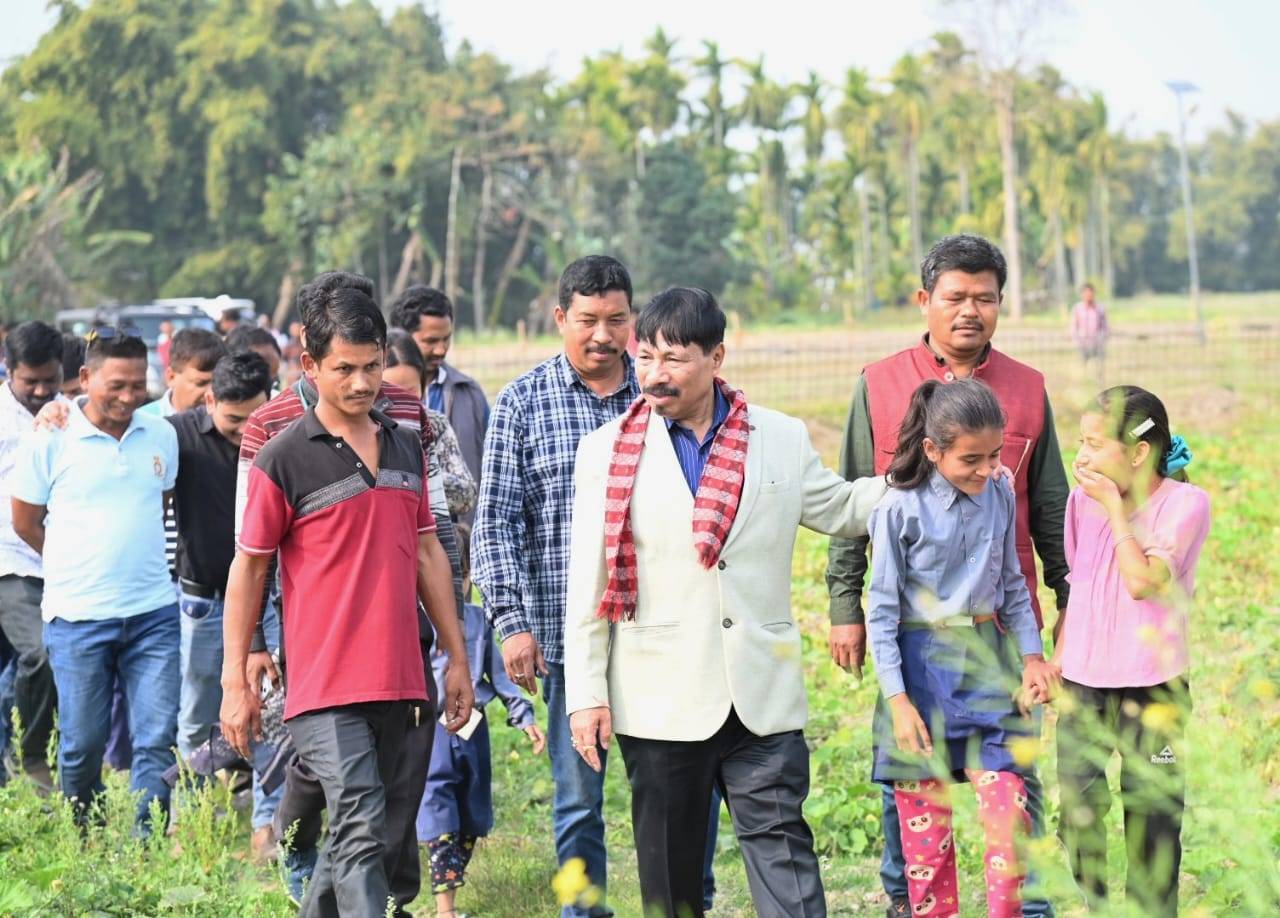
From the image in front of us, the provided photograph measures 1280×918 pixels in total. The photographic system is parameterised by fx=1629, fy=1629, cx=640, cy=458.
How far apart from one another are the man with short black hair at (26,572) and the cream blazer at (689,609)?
3380mm

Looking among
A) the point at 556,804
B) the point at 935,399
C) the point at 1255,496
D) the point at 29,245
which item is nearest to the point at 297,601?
the point at 556,804

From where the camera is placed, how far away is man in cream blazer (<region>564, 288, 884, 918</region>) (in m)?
4.01

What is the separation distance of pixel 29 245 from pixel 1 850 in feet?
99.6

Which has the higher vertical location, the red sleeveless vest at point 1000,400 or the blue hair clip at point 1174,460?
the red sleeveless vest at point 1000,400

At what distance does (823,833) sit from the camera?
6.14m

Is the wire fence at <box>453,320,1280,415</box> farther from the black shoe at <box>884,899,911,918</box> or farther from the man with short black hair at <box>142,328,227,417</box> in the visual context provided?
the black shoe at <box>884,899,911,918</box>

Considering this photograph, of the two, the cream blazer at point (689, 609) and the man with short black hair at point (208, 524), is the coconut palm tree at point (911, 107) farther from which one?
the cream blazer at point (689, 609)

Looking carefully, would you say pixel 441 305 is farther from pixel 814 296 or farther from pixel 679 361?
pixel 814 296

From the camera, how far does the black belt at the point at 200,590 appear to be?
243 inches

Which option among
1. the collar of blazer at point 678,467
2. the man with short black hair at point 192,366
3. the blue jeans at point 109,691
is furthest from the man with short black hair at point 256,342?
the collar of blazer at point 678,467

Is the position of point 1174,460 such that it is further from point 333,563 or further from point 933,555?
point 333,563

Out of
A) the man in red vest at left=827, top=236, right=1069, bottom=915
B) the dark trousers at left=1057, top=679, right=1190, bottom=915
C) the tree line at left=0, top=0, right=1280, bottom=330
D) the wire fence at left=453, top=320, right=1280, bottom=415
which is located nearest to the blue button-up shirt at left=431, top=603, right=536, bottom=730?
the man in red vest at left=827, top=236, right=1069, bottom=915

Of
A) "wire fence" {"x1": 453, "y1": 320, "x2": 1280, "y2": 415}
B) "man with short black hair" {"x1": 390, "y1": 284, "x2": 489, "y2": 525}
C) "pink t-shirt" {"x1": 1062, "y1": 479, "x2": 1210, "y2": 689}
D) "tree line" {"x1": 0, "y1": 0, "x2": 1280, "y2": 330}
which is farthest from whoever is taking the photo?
"tree line" {"x1": 0, "y1": 0, "x2": 1280, "y2": 330}

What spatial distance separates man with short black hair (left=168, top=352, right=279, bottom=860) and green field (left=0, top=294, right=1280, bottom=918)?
1.26ft
